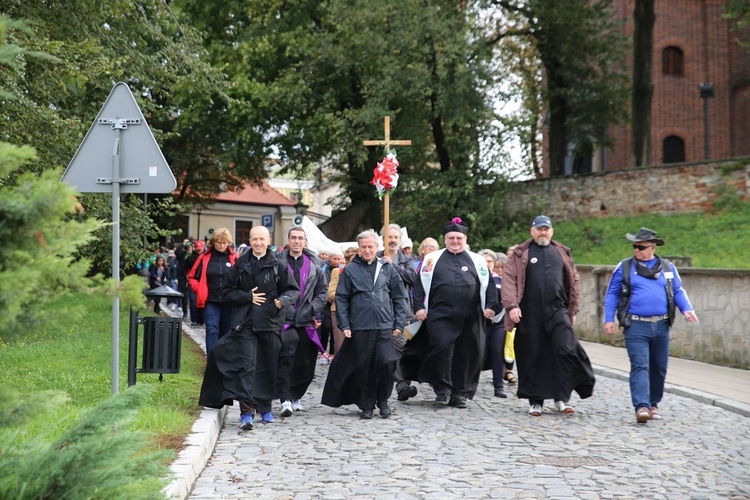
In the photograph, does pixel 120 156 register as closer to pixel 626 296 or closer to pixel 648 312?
pixel 626 296

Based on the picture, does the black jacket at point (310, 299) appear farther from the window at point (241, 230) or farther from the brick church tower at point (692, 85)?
the window at point (241, 230)

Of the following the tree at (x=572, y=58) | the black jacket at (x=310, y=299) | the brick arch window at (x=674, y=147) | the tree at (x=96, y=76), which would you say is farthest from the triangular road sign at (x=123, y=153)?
the brick arch window at (x=674, y=147)

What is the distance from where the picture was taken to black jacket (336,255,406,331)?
1022cm

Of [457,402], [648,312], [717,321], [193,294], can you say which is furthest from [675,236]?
[648,312]

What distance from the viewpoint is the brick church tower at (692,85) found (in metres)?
40.7

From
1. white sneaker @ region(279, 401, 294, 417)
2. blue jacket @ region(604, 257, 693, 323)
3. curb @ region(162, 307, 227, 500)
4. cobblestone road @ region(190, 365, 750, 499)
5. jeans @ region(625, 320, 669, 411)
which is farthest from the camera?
white sneaker @ region(279, 401, 294, 417)

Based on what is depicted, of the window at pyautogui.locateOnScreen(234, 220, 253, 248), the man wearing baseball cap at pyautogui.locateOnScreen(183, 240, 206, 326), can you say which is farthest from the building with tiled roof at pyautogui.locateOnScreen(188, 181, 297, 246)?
the man wearing baseball cap at pyautogui.locateOnScreen(183, 240, 206, 326)

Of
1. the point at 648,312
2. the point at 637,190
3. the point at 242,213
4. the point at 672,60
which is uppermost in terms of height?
the point at 672,60

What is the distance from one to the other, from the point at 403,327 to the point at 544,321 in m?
1.45

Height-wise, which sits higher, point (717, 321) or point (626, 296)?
point (626, 296)

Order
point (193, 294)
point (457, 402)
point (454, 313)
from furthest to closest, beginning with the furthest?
point (193, 294) → point (454, 313) → point (457, 402)

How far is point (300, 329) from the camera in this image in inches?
417

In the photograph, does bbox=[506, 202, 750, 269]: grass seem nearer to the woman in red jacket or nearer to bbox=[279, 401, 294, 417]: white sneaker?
the woman in red jacket

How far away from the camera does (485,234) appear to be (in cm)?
3284
